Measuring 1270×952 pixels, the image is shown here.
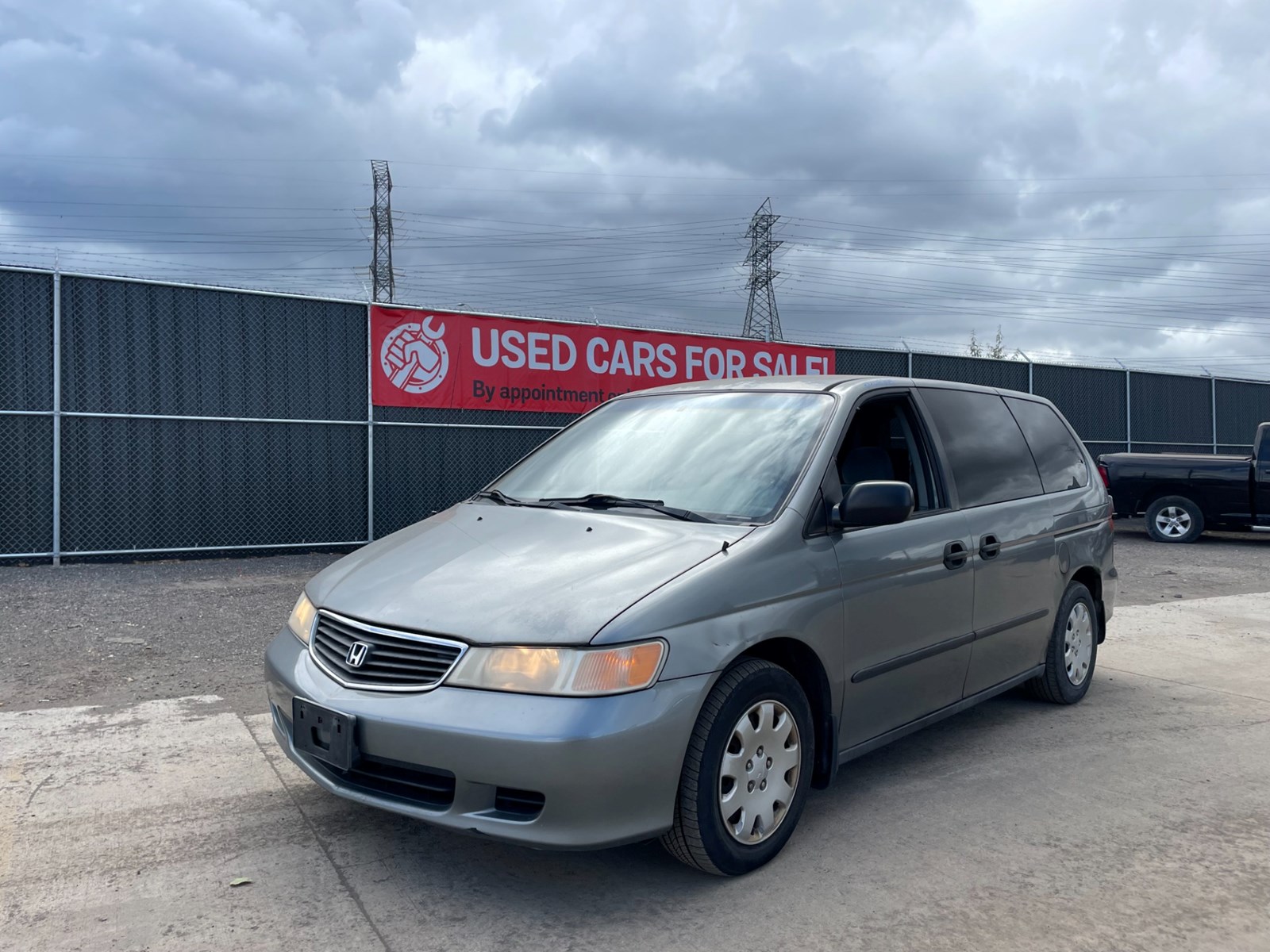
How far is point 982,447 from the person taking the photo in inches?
187

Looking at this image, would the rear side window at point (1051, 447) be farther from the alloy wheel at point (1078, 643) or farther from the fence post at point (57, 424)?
the fence post at point (57, 424)

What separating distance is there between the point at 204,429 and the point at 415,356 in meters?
2.61

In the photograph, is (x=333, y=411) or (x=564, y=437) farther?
(x=333, y=411)

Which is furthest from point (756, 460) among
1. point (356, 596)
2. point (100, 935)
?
point (100, 935)

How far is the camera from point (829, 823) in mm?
3631

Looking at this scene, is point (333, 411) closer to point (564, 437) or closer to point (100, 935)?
point (564, 437)

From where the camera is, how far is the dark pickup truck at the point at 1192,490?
528 inches

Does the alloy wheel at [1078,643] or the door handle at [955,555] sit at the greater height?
the door handle at [955,555]

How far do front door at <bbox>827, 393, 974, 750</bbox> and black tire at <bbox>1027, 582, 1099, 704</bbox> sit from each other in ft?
3.60

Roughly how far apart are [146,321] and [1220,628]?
10716 mm

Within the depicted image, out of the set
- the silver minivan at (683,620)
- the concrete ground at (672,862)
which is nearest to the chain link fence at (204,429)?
the concrete ground at (672,862)

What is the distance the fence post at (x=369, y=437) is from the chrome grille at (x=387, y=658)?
8.99 m

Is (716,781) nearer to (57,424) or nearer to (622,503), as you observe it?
(622,503)

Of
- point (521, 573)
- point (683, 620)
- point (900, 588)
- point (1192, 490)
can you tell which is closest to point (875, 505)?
point (900, 588)
